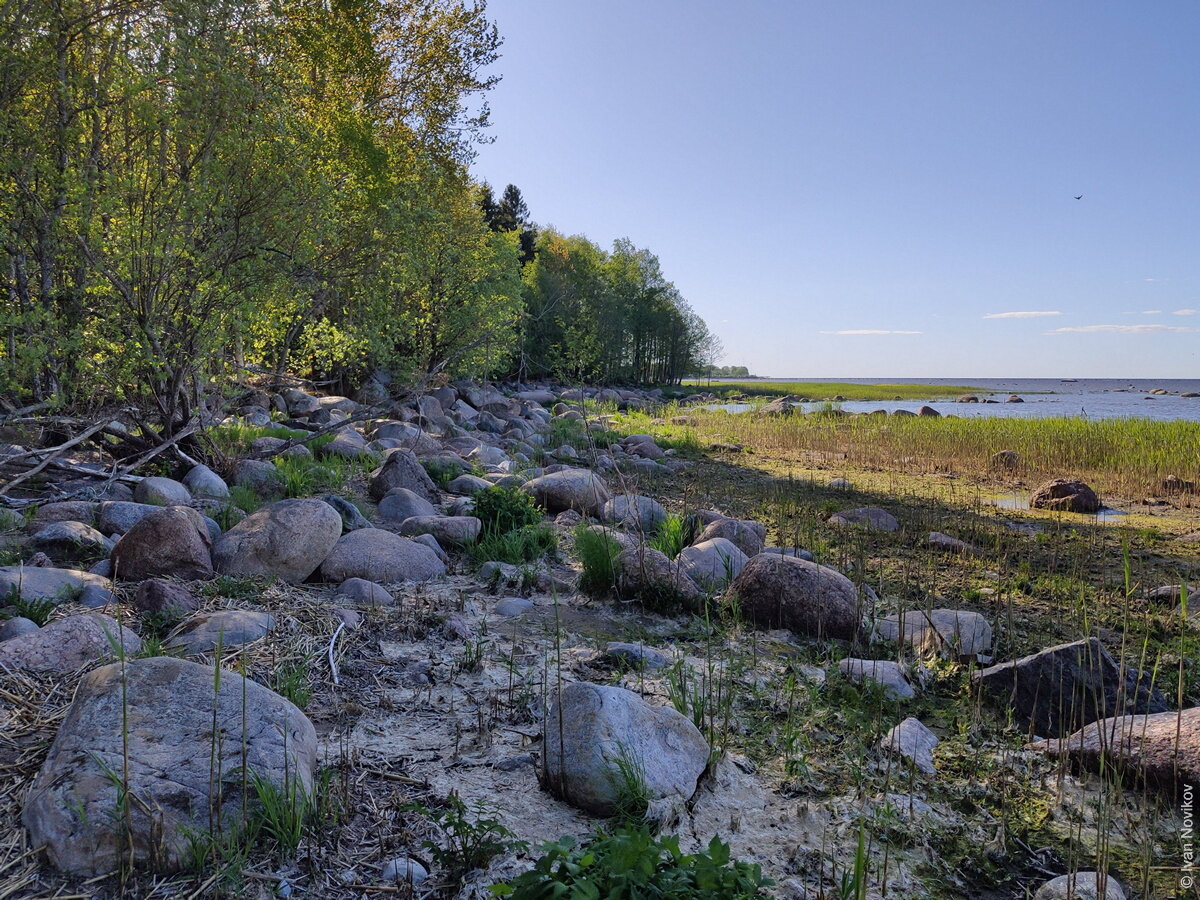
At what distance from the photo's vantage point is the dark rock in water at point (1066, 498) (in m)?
10.8

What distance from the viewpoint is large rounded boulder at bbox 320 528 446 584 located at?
5.45 m

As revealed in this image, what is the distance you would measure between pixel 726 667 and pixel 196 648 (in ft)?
9.80

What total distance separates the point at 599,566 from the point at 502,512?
159cm

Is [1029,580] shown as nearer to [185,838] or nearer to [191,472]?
[185,838]

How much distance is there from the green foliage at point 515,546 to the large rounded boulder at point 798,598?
2.00 metres

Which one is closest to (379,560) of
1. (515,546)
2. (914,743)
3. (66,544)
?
(515,546)

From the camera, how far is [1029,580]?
21.5ft

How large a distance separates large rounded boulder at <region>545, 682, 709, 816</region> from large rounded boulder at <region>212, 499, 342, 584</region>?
2841mm

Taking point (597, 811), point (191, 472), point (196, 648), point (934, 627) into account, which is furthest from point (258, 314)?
point (934, 627)

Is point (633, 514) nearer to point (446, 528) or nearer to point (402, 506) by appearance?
point (446, 528)

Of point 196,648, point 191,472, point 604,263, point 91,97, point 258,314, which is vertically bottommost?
point 196,648

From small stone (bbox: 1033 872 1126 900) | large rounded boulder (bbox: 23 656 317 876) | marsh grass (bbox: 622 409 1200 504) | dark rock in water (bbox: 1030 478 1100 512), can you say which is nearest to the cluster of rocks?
large rounded boulder (bbox: 23 656 317 876)

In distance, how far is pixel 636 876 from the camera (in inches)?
72.2

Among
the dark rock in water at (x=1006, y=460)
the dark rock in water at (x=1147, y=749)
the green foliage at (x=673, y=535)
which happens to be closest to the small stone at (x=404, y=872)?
the dark rock in water at (x=1147, y=749)
